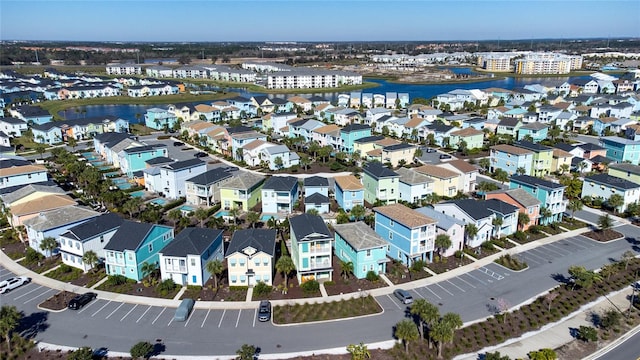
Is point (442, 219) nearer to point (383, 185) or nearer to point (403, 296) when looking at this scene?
point (403, 296)

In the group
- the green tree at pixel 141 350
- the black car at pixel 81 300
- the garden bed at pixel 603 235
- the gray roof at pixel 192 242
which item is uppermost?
the gray roof at pixel 192 242

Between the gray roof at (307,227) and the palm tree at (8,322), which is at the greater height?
the gray roof at (307,227)

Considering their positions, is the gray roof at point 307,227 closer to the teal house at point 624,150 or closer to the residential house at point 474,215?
the residential house at point 474,215

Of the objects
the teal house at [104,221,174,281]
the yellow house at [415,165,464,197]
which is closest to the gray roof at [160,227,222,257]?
the teal house at [104,221,174,281]

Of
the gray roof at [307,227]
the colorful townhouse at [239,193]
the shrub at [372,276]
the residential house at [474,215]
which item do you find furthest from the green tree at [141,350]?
the residential house at [474,215]

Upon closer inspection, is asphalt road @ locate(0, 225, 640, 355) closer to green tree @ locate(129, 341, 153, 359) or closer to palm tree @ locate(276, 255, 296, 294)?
green tree @ locate(129, 341, 153, 359)

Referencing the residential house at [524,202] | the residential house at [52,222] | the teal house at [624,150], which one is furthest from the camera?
the teal house at [624,150]

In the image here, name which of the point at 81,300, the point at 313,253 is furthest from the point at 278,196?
the point at 81,300
